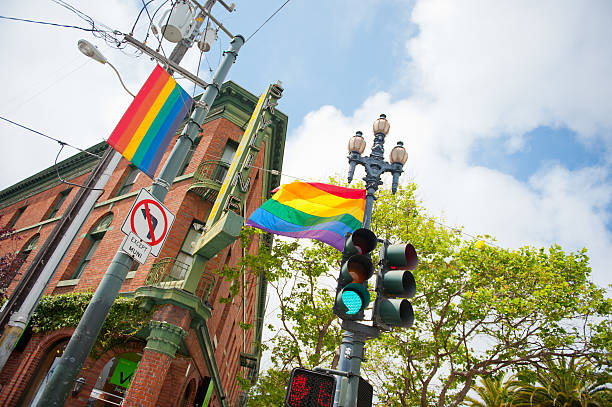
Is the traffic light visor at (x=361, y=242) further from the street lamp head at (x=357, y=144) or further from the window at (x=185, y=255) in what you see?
the window at (x=185, y=255)

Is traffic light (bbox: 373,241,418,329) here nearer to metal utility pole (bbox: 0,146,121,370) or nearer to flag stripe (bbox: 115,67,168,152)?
flag stripe (bbox: 115,67,168,152)

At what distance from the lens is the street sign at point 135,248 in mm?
5271

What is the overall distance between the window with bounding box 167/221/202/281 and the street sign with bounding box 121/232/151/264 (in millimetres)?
7549

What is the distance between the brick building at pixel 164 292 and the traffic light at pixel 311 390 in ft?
27.8

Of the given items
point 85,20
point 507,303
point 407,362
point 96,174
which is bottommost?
point 407,362

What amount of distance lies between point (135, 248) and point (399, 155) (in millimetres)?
4789

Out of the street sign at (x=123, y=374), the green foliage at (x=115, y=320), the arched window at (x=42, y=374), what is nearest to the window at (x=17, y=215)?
the arched window at (x=42, y=374)

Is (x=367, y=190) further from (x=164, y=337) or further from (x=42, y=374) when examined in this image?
(x=42, y=374)

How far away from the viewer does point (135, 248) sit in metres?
5.39

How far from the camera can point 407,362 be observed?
1274 centimetres

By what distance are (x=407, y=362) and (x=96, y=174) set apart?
1138cm

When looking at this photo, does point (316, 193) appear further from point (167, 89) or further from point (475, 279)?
point (475, 279)

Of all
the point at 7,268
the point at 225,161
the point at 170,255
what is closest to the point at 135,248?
the point at 170,255

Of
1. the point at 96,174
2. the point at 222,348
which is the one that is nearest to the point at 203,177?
the point at 96,174
